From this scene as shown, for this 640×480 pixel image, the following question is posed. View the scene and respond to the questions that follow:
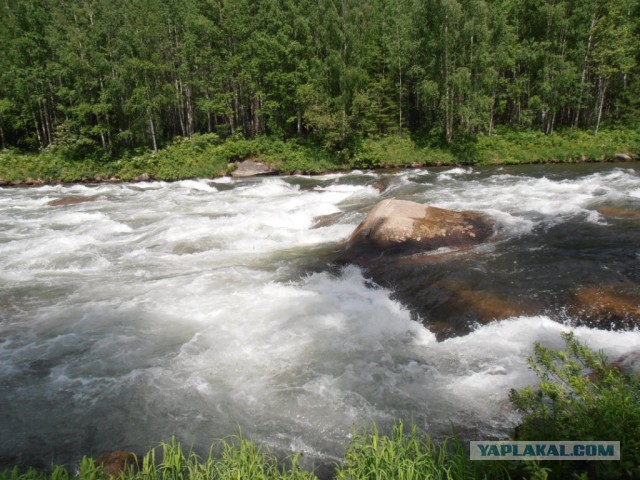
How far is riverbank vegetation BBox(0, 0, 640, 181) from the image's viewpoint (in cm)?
3025

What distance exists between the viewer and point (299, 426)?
527 centimetres

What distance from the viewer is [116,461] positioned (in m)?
4.47

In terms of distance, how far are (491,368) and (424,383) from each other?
0.98 m

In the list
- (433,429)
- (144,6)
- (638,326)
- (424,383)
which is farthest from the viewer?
(144,6)

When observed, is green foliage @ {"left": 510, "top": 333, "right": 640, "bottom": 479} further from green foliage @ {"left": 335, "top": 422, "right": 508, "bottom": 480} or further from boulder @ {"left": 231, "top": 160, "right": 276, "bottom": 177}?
boulder @ {"left": 231, "top": 160, "right": 276, "bottom": 177}

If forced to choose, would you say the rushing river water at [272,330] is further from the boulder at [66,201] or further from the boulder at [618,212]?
the boulder at [66,201]

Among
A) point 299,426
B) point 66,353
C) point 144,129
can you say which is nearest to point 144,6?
point 144,129

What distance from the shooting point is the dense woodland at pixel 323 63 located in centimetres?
3075

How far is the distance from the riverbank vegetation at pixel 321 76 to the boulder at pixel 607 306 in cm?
2336

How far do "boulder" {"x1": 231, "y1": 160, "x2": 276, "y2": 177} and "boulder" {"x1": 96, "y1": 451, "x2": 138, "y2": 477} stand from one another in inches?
1037

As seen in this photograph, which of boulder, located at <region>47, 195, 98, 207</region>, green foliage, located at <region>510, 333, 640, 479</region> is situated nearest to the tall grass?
green foliage, located at <region>510, 333, 640, 479</region>

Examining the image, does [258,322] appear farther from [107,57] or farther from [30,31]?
[30,31]

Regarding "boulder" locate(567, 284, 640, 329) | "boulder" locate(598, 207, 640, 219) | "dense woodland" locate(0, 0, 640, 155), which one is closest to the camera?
"boulder" locate(567, 284, 640, 329)

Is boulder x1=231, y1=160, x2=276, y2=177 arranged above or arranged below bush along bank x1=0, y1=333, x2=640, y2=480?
below
